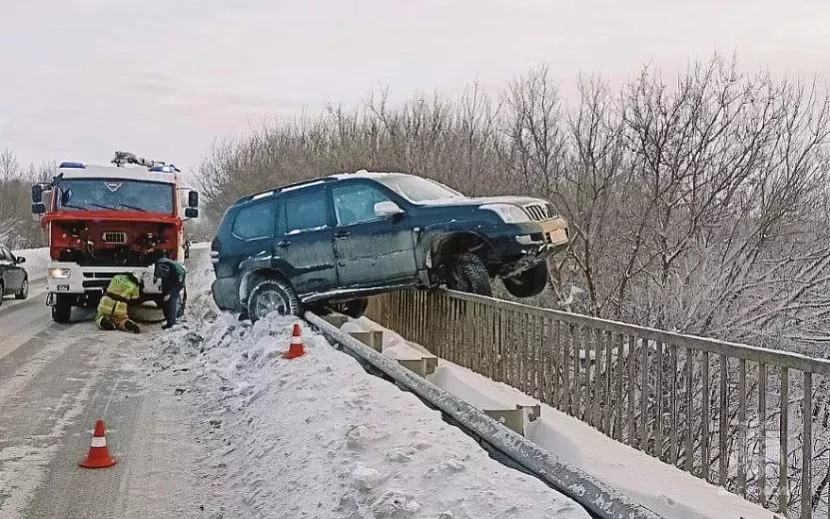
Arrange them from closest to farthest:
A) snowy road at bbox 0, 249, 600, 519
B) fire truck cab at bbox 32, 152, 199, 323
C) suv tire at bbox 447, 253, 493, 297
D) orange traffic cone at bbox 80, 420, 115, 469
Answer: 1. snowy road at bbox 0, 249, 600, 519
2. orange traffic cone at bbox 80, 420, 115, 469
3. suv tire at bbox 447, 253, 493, 297
4. fire truck cab at bbox 32, 152, 199, 323

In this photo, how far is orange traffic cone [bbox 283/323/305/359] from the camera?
843cm

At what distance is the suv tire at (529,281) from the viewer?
10.3m

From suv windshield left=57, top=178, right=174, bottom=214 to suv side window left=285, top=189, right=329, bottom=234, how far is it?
5798 mm

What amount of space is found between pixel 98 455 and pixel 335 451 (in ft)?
7.39

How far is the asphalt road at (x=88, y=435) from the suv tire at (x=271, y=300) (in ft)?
5.64

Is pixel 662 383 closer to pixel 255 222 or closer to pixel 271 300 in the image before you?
pixel 271 300

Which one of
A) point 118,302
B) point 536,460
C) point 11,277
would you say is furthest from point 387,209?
point 11,277

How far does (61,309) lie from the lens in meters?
15.4

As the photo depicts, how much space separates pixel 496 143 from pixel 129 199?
39.7ft

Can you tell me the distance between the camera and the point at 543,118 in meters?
22.2

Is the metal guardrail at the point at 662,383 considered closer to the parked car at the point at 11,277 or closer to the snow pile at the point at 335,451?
the snow pile at the point at 335,451

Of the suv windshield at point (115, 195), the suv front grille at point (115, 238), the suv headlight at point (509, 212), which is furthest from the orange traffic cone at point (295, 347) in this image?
the suv windshield at point (115, 195)

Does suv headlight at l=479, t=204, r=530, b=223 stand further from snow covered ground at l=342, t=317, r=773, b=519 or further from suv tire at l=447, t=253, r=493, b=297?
snow covered ground at l=342, t=317, r=773, b=519

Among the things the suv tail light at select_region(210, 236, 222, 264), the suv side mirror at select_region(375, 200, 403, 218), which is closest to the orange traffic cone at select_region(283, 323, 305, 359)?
the suv side mirror at select_region(375, 200, 403, 218)
